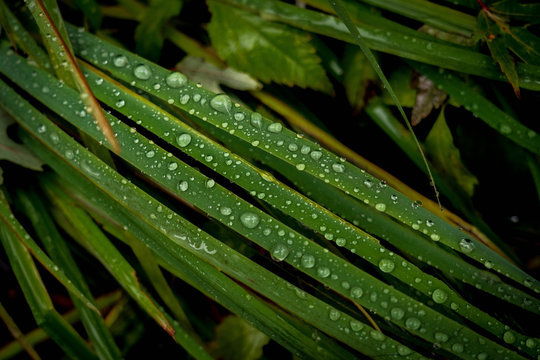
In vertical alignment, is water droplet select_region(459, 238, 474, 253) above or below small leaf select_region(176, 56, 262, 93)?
below

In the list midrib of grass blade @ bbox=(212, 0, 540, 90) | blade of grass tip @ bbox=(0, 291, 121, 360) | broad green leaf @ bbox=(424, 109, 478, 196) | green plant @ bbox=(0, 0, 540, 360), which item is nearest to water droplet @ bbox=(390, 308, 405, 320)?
green plant @ bbox=(0, 0, 540, 360)

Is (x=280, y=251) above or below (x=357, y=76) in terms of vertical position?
below

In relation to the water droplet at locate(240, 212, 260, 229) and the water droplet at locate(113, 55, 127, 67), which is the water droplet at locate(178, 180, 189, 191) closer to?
the water droplet at locate(240, 212, 260, 229)

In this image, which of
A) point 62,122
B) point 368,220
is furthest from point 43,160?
point 368,220

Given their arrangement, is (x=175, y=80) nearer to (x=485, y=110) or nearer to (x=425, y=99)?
(x=425, y=99)

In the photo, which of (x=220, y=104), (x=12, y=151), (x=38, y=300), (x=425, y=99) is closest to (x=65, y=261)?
(x=38, y=300)

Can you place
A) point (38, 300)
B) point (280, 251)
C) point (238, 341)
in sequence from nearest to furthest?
point (280, 251) → point (38, 300) → point (238, 341)

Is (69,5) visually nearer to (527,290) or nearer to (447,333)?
(447,333)
